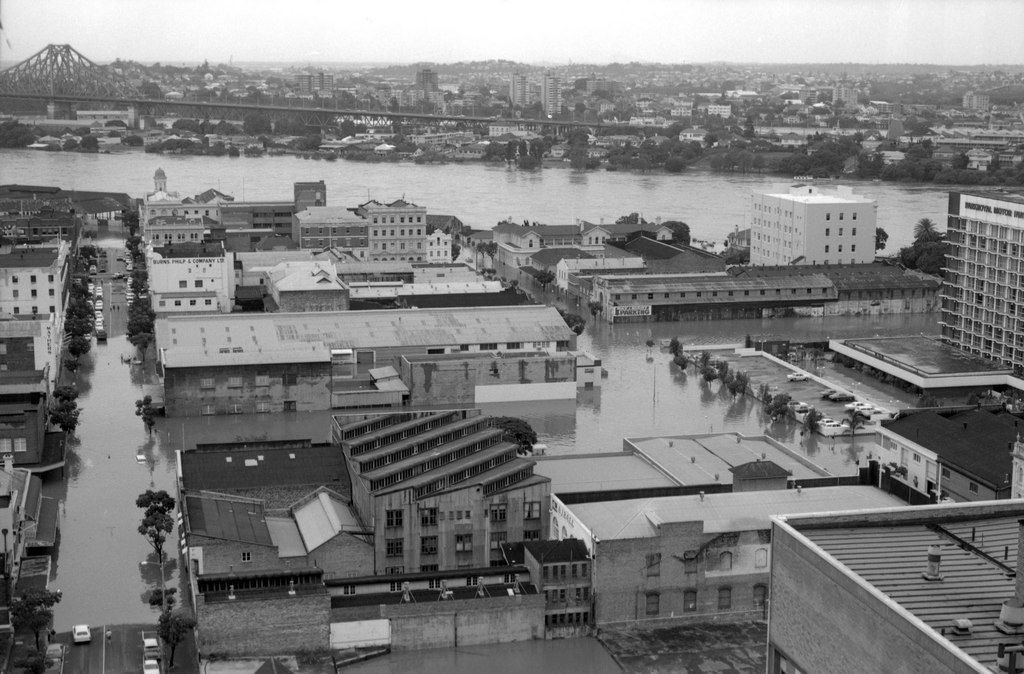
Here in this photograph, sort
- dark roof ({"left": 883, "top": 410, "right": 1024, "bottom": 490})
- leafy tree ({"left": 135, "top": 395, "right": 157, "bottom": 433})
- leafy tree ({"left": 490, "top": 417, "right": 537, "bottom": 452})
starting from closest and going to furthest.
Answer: dark roof ({"left": 883, "top": 410, "right": 1024, "bottom": 490}) → leafy tree ({"left": 490, "top": 417, "right": 537, "bottom": 452}) → leafy tree ({"left": 135, "top": 395, "right": 157, "bottom": 433})

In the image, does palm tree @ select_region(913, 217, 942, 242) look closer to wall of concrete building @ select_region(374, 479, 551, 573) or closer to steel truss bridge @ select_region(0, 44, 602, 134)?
wall of concrete building @ select_region(374, 479, 551, 573)

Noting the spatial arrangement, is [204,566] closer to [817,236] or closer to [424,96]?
[817,236]

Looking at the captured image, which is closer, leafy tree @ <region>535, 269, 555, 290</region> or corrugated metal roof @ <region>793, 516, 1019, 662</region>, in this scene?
corrugated metal roof @ <region>793, 516, 1019, 662</region>

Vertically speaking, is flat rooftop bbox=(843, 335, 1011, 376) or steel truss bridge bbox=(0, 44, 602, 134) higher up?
steel truss bridge bbox=(0, 44, 602, 134)

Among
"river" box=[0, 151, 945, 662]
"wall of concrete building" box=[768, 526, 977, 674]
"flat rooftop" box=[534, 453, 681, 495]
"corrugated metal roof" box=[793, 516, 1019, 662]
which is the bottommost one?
"river" box=[0, 151, 945, 662]

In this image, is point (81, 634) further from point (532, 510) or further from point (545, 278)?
point (545, 278)

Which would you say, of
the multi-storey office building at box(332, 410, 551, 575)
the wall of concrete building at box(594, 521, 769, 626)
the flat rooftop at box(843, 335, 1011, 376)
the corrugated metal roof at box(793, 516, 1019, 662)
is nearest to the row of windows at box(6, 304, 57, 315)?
the multi-storey office building at box(332, 410, 551, 575)

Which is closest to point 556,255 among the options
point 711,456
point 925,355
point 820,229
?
point 820,229
